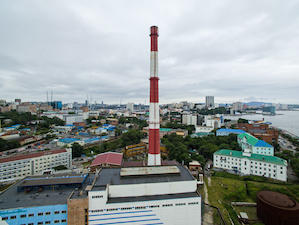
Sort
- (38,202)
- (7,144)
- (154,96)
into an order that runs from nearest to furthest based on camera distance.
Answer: (38,202), (154,96), (7,144)

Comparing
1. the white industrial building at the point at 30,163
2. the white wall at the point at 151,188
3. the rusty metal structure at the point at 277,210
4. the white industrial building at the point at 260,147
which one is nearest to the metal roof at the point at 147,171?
the white wall at the point at 151,188

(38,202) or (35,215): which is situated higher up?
(38,202)

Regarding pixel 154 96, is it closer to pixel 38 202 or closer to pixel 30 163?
pixel 38 202

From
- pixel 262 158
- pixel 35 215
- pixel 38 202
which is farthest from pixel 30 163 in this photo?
pixel 262 158

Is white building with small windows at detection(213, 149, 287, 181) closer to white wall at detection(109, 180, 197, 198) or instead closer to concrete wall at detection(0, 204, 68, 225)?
white wall at detection(109, 180, 197, 198)

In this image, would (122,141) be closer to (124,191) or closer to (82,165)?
(82,165)

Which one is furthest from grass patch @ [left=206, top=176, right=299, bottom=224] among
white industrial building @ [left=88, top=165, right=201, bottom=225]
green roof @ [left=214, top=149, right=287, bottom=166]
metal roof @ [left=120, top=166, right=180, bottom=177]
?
metal roof @ [left=120, top=166, right=180, bottom=177]
